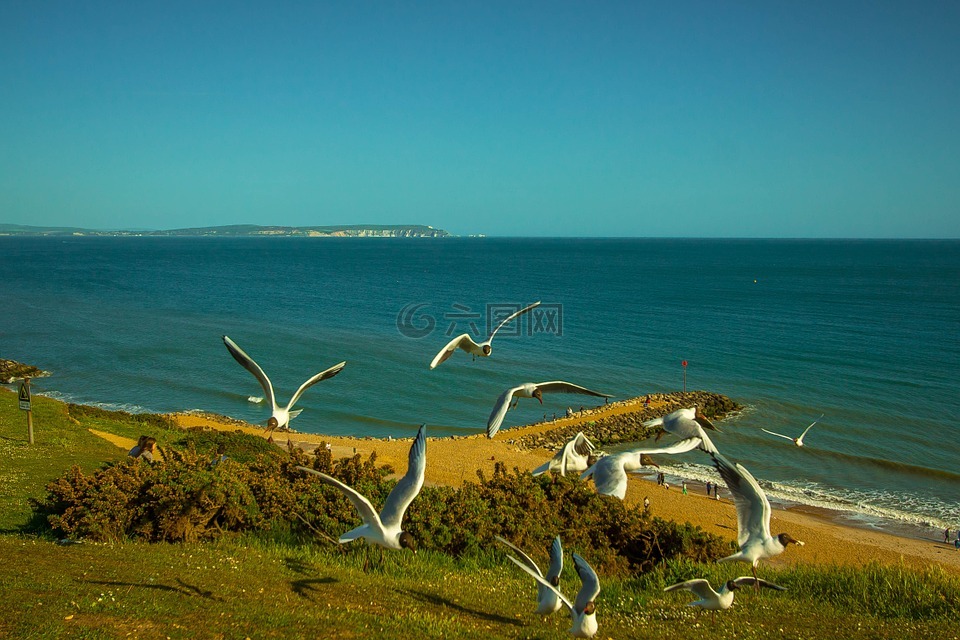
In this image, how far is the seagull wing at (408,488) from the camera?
733 centimetres

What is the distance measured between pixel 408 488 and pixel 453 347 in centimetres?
340

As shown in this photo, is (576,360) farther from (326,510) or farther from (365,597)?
(365,597)

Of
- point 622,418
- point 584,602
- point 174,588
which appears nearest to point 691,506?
point 622,418

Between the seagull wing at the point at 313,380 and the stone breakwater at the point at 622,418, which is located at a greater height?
the seagull wing at the point at 313,380

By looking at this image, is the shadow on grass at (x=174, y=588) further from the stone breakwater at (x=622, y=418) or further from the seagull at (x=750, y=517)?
the stone breakwater at (x=622, y=418)

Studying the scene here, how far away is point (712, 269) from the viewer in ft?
463

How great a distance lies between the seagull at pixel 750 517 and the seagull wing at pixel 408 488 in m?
3.00

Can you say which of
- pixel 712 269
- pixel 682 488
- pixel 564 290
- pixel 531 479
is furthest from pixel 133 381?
pixel 712 269

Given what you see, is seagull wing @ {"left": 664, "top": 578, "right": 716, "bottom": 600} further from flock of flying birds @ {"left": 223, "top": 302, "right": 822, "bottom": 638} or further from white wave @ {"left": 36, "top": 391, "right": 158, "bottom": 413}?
white wave @ {"left": 36, "top": 391, "right": 158, "bottom": 413}

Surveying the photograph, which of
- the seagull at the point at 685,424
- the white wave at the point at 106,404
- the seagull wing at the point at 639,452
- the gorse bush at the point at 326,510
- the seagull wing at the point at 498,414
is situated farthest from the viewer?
the white wave at the point at 106,404

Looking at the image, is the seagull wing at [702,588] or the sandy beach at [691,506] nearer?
the seagull wing at [702,588]

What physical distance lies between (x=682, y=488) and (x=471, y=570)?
15780 mm

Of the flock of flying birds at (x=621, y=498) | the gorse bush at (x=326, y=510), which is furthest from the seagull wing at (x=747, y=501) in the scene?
the gorse bush at (x=326, y=510)

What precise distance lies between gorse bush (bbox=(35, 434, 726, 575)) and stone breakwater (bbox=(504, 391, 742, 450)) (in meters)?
16.8
